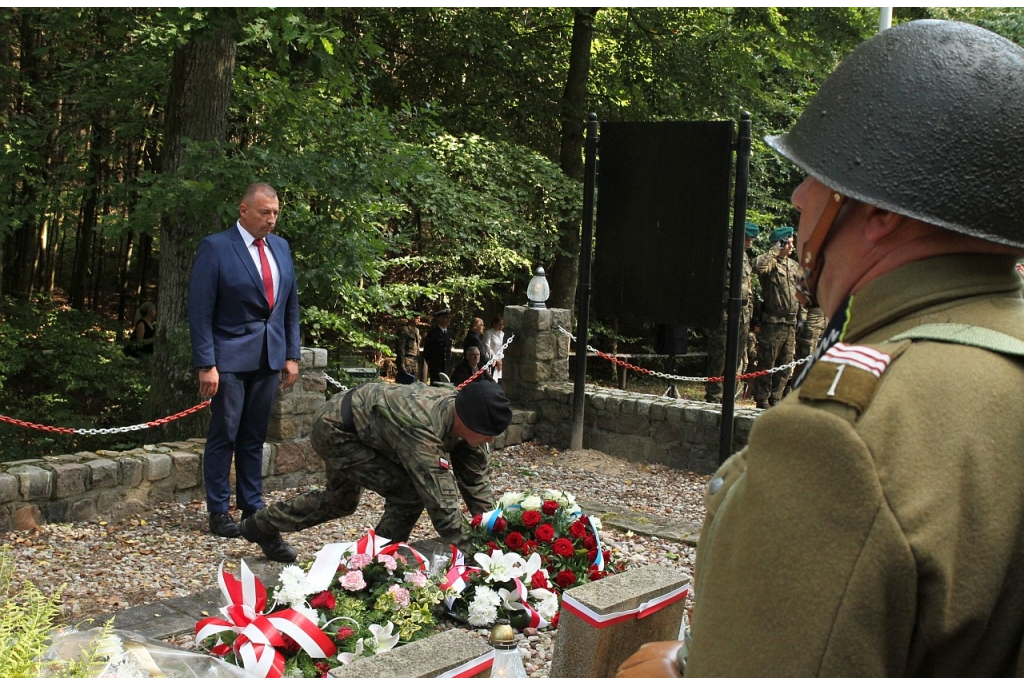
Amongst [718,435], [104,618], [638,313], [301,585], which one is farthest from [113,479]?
[718,435]

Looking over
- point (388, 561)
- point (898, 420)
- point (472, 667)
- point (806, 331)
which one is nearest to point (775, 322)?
point (806, 331)

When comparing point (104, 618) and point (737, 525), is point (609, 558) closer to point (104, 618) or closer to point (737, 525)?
point (104, 618)

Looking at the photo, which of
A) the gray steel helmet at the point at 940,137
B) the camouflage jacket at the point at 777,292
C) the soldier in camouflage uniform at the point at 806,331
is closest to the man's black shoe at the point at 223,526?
the gray steel helmet at the point at 940,137

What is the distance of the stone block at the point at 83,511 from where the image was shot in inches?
246

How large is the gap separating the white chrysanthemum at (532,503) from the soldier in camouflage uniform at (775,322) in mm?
6447

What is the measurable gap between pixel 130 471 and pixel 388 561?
2830mm

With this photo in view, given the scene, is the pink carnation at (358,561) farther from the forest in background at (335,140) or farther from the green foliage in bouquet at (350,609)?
the forest in background at (335,140)

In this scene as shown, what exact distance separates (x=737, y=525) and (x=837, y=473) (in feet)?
0.41

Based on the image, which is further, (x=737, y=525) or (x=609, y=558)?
(x=609, y=558)

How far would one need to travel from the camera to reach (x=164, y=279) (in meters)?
8.89

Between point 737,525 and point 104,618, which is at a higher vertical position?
point 737,525

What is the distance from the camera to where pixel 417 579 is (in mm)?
4504

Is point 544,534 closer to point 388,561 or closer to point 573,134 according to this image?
point 388,561

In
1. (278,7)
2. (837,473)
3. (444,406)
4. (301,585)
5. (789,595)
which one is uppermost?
(278,7)
